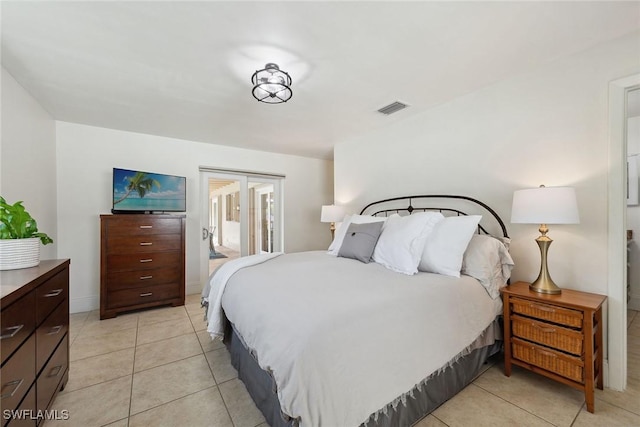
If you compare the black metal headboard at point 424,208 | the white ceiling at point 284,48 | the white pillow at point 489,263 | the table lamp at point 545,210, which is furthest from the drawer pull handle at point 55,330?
the black metal headboard at point 424,208

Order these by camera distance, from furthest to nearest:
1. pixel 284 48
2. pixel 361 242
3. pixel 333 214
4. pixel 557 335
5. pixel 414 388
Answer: pixel 333 214, pixel 361 242, pixel 284 48, pixel 557 335, pixel 414 388

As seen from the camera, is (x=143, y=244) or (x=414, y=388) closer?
(x=414, y=388)

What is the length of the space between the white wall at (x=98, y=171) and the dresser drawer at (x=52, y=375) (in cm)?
201

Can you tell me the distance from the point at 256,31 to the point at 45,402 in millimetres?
2482

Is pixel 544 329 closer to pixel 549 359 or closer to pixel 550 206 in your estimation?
pixel 549 359

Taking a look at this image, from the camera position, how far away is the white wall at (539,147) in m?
1.82

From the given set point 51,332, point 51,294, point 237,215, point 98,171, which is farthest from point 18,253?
point 237,215

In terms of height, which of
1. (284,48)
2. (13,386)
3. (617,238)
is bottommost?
(13,386)

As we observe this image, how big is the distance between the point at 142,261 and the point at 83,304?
991 mm

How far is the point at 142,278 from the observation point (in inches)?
125

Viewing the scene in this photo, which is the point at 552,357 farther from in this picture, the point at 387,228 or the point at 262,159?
the point at 262,159

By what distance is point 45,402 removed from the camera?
4.62 ft

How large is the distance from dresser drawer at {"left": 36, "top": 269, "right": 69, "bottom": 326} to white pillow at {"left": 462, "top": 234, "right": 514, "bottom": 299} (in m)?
2.67

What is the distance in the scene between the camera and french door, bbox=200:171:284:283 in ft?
13.6
